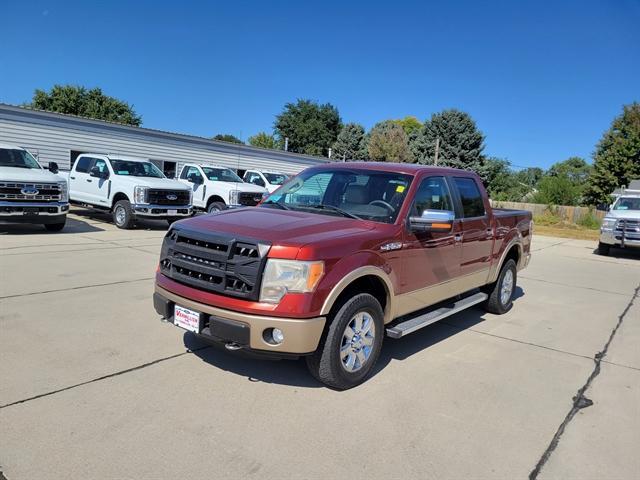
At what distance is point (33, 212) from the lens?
11.2 m

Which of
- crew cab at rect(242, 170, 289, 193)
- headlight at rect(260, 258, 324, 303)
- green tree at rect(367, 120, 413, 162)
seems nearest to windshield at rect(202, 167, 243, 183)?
crew cab at rect(242, 170, 289, 193)

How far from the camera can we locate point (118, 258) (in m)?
9.09

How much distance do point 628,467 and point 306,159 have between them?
94.4 feet

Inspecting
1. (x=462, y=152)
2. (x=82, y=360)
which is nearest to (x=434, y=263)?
(x=82, y=360)

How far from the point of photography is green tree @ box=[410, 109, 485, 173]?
46.5 m

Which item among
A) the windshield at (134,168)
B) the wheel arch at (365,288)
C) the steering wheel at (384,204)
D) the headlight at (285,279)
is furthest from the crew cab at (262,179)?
the headlight at (285,279)

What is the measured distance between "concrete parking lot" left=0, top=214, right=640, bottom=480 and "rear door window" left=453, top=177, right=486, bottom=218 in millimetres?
1426

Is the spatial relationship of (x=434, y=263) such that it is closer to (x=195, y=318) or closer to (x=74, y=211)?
(x=195, y=318)

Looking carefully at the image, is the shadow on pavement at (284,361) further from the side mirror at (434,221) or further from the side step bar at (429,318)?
the side mirror at (434,221)

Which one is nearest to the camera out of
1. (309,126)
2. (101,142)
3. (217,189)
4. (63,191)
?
(63,191)

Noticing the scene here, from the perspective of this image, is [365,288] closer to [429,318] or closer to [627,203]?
[429,318]

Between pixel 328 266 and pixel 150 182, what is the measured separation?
1134cm

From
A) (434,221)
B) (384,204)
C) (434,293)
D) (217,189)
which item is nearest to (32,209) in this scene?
(217,189)

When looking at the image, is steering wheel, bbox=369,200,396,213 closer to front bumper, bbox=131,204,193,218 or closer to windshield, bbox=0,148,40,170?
front bumper, bbox=131,204,193,218
